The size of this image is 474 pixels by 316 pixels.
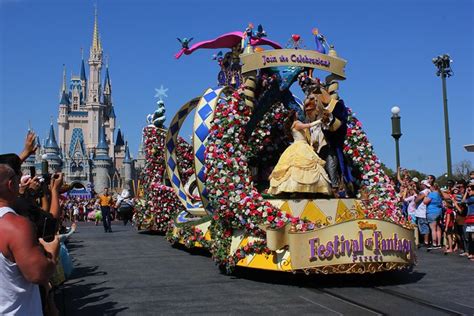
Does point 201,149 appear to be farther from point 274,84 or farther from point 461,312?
point 461,312

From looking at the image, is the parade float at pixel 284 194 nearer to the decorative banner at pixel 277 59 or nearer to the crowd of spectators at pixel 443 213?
the decorative banner at pixel 277 59

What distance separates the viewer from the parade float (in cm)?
788

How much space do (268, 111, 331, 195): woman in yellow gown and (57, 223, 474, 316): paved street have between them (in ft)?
4.83

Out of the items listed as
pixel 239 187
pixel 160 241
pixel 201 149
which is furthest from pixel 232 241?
pixel 160 241

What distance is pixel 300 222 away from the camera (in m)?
8.05

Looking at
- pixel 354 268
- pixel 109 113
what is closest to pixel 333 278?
pixel 354 268

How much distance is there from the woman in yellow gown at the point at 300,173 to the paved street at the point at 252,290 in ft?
4.83

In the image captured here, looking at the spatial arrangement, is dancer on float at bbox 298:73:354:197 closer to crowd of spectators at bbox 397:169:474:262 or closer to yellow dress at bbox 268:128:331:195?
yellow dress at bbox 268:128:331:195

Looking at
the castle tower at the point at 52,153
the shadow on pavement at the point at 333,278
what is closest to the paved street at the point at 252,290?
the shadow on pavement at the point at 333,278

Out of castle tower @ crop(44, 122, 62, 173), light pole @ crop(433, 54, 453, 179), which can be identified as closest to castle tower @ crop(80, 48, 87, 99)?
castle tower @ crop(44, 122, 62, 173)

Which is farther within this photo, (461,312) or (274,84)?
(274,84)

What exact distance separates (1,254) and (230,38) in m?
10.3

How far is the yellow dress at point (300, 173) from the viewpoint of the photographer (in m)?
8.66

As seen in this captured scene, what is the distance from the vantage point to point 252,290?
774cm
